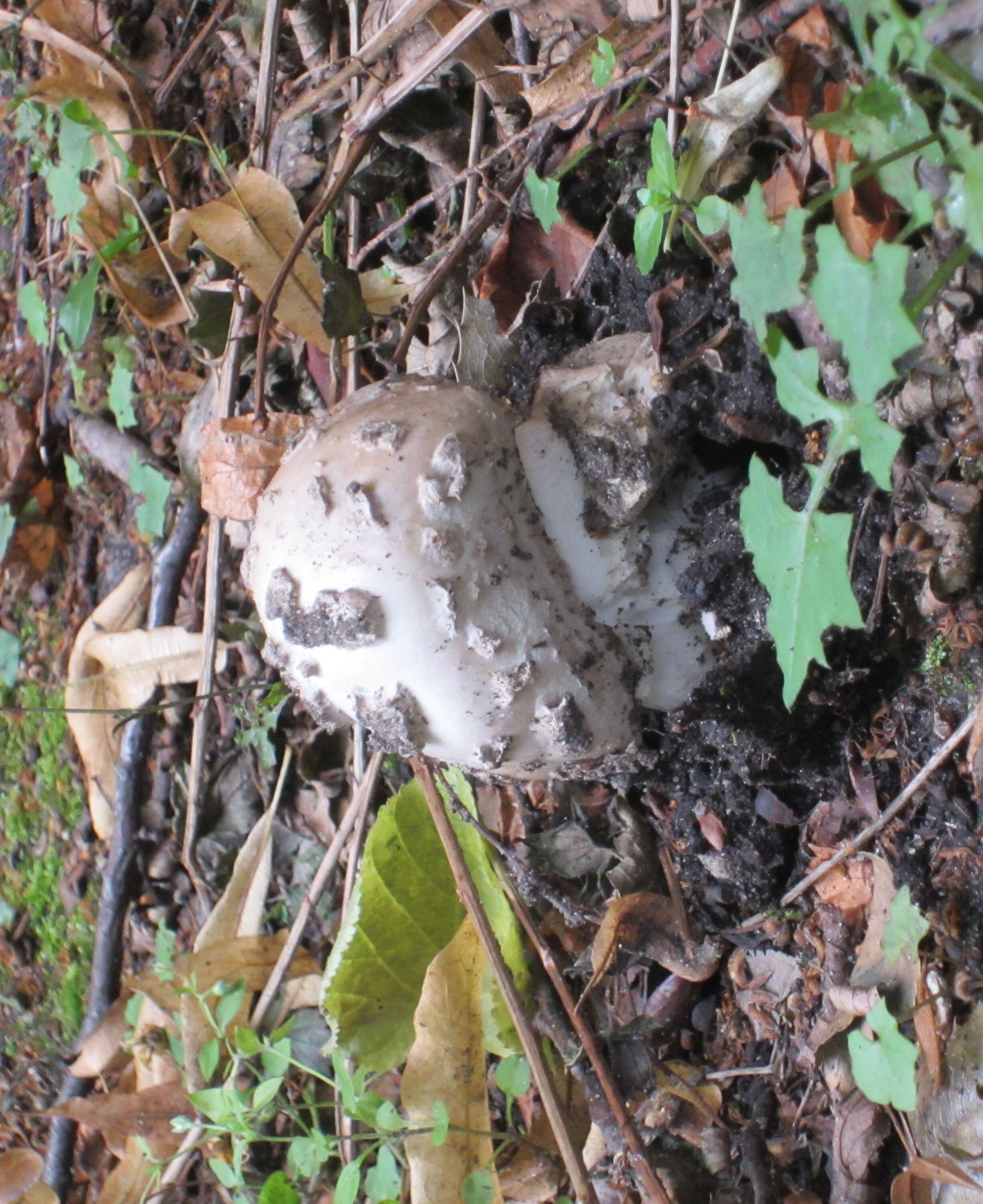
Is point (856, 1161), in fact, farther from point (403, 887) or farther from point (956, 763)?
point (403, 887)

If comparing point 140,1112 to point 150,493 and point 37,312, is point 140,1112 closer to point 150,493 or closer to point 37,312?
point 150,493

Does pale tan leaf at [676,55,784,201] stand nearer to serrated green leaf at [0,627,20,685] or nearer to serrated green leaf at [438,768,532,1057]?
serrated green leaf at [438,768,532,1057]

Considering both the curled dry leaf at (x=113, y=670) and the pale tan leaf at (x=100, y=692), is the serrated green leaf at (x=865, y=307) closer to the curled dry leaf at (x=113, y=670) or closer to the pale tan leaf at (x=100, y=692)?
the curled dry leaf at (x=113, y=670)

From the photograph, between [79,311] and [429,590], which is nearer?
[429,590]

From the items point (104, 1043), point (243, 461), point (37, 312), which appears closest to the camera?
point (243, 461)

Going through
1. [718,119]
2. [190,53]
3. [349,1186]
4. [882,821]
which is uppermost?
[190,53]

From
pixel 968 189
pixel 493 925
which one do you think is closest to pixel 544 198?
pixel 968 189
